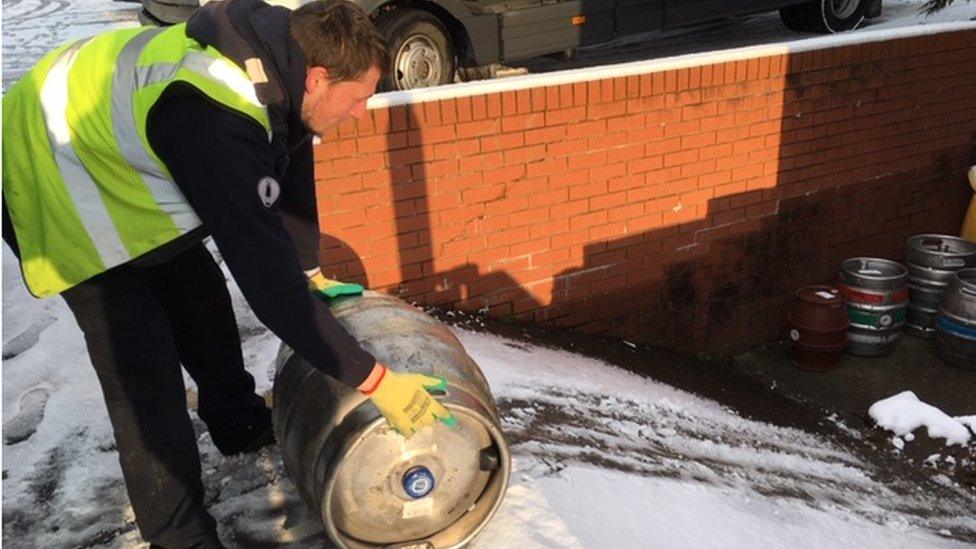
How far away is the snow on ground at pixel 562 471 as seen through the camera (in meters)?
2.71

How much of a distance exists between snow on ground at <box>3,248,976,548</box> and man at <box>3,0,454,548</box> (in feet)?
1.97

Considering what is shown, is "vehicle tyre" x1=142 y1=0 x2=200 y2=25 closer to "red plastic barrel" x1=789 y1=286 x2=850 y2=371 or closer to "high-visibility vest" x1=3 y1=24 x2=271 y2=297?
"high-visibility vest" x1=3 y1=24 x2=271 y2=297

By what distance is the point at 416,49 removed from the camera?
616cm

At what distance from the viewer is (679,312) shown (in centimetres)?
573

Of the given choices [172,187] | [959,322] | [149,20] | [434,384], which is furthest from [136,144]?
[959,322]

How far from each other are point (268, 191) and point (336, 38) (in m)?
0.42

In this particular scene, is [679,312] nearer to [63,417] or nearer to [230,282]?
[230,282]

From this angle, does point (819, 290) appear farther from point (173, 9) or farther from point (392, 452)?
point (173, 9)

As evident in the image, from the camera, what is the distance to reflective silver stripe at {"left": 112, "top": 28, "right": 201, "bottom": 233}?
1.97 metres

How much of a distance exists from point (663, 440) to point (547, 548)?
1420 mm

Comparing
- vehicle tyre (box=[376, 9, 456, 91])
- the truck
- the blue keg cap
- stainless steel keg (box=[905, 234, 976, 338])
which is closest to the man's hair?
the blue keg cap

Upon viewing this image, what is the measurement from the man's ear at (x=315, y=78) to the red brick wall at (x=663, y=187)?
2.12 metres

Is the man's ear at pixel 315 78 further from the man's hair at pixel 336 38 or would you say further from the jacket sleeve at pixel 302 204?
the jacket sleeve at pixel 302 204

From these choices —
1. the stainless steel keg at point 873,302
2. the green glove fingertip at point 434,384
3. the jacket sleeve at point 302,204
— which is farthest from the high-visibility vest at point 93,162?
the stainless steel keg at point 873,302
